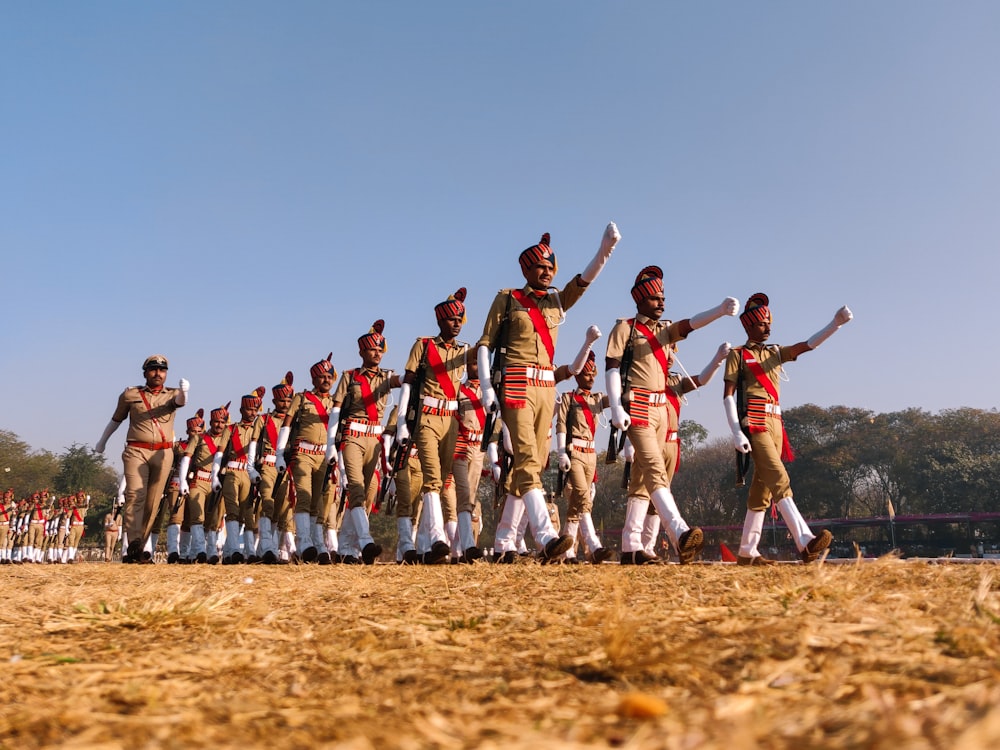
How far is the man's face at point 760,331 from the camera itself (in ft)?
26.5

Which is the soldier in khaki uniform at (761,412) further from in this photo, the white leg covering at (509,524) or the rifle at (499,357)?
the rifle at (499,357)

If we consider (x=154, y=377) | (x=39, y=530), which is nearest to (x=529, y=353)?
(x=154, y=377)

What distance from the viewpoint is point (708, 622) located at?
100 inches

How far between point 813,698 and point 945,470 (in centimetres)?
4341

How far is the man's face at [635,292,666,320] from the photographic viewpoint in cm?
757

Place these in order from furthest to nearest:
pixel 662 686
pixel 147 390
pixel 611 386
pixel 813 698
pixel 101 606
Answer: pixel 147 390, pixel 611 386, pixel 101 606, pixel 662 686, pixel 813 698

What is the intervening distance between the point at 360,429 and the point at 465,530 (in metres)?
1.83

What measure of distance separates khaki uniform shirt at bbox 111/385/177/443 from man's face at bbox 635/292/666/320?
7065mm

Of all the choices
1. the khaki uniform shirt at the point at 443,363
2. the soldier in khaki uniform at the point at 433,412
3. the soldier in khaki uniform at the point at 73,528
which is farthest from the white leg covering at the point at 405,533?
the soldier in khaki uniform at the point at 73,528

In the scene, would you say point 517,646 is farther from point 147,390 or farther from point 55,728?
point 147,390

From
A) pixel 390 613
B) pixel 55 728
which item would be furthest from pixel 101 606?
pixel 55 728

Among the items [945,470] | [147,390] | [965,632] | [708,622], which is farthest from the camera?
[945,470]

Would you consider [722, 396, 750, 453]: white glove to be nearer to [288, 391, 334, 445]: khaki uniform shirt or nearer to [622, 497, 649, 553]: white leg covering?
[622, 497, 649, 553]: white leg covering

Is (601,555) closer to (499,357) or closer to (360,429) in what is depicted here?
(499,357)
